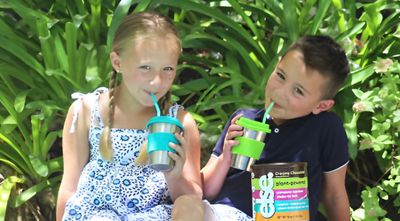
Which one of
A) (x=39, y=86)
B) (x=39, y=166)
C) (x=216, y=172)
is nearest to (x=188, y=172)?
(x=216, y=172)

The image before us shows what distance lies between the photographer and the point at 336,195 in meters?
2.83

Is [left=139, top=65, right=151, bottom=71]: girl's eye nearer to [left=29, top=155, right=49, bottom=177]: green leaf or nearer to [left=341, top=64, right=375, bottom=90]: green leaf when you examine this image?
[left=29, top=155, right=49, bottom=177]: green leaf

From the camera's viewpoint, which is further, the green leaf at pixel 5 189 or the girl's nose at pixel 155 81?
the green leaf at pixel 5 189

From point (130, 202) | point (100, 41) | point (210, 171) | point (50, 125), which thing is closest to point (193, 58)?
point (100, 41)

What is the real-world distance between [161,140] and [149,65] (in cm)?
32

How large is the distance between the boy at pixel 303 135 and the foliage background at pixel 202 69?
45 centimetres

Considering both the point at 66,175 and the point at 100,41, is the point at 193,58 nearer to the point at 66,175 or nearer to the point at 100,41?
the point at 100,41

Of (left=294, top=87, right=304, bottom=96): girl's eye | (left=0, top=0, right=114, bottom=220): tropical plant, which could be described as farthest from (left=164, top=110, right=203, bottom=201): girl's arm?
(left=0, top=0, right=114, bottom=220): tropical plant

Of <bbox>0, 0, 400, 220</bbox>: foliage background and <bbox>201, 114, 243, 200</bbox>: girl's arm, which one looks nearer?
<bbox>201, 114, 243, 200</bbox>: girl's arm

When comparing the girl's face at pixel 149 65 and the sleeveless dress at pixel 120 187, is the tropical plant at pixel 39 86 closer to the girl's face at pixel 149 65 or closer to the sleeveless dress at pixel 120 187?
the sleeveless dress at pixel 120 187

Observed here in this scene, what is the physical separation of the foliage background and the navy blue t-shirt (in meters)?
0.45

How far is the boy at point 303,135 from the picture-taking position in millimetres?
2680

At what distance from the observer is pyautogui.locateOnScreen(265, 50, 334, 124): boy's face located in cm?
267

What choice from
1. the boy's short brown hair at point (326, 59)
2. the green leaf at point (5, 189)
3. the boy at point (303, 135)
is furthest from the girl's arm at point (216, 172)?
the green leaf at point (5, 189)
